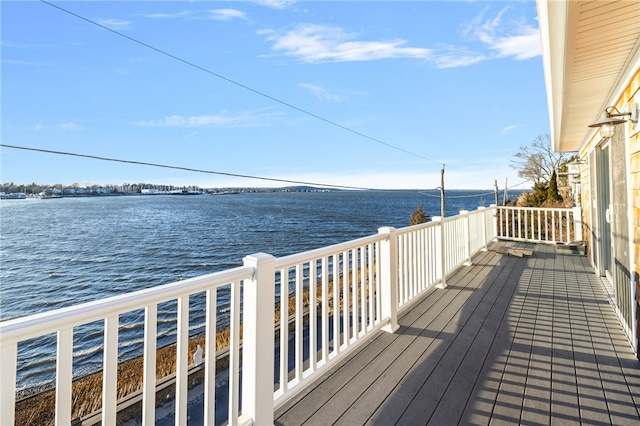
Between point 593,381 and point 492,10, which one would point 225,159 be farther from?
point 593,381

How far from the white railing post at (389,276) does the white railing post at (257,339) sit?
1445 mm

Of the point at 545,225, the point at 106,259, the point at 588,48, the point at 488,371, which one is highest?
the point at 588,48

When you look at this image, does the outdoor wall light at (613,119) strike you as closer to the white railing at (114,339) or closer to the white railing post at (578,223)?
→ the white railing at (114,339)

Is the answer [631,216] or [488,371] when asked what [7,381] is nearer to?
[488,371]

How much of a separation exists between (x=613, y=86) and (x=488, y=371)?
9.29 ft

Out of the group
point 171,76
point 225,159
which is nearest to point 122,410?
point 171,76

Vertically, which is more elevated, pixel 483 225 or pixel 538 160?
pixel 538 160

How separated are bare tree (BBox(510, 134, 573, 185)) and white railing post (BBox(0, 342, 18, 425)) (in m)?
25.9

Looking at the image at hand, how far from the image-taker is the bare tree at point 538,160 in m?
22.1

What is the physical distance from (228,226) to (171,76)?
2087cm

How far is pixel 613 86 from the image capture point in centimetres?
288

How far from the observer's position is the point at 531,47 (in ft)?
16.2

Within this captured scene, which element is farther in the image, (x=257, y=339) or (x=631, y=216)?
(x=631, y=216)

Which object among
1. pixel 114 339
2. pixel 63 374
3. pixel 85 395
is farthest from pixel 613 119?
pixel 85 395
